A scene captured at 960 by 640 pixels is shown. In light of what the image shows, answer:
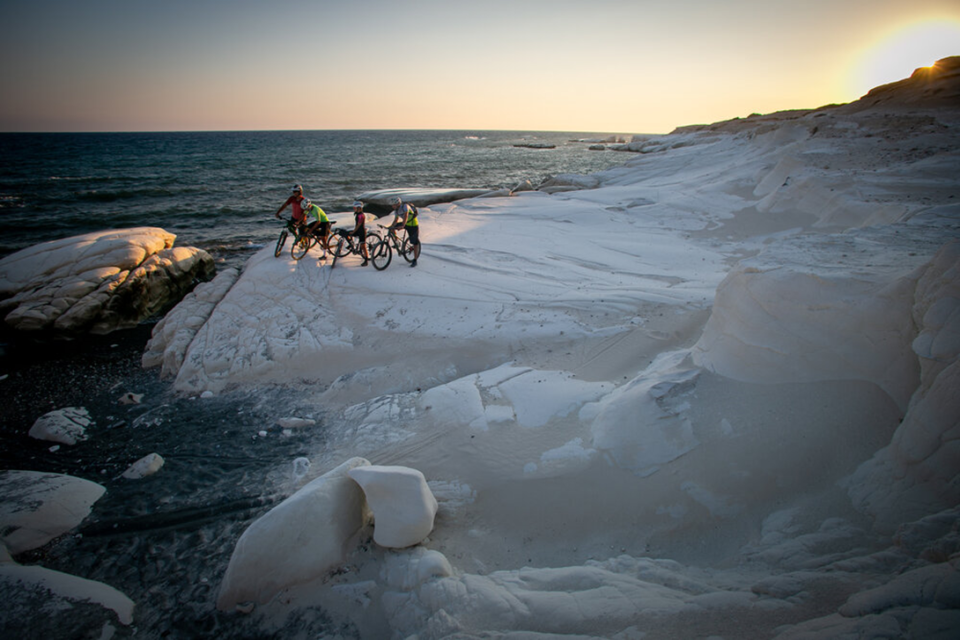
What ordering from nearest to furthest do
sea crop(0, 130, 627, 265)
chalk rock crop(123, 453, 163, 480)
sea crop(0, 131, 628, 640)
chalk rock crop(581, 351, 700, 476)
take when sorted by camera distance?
sea crop(0, 131, 628, 640)
chalk rock crop(581, 351, 700, 476)
chalk rock crop(123, 453, 163, 480)
sea crop(0, 130, 627, 265)

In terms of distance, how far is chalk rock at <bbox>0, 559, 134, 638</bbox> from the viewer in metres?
2.79

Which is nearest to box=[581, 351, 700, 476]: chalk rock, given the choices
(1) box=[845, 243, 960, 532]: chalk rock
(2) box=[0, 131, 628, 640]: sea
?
(1) box=[845, 243, 960, 532]: chalk rock

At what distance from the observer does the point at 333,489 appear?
11.2 feet

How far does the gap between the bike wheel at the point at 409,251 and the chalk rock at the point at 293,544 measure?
20.5 feet

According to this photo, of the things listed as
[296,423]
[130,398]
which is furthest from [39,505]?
[130,398]

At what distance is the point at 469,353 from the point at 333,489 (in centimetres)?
315

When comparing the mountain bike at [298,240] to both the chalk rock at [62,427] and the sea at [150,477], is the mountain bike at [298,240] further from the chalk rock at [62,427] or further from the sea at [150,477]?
the chalk rock at [62,427]

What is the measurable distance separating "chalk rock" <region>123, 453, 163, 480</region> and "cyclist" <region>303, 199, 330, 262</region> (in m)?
5.28

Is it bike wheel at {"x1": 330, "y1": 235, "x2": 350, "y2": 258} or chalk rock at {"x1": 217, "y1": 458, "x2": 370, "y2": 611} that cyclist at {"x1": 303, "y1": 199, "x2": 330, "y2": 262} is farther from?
chalk rock at {"x1": 217, "y1": 458, "x2": 370, "y2": 611}

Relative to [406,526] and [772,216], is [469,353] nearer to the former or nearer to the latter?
[406,526]

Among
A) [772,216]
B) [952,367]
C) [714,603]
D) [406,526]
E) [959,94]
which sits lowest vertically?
[406,526]

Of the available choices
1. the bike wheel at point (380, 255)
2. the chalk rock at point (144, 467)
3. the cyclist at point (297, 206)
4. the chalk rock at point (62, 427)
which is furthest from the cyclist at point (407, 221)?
the chalk rock at point (62, 427)

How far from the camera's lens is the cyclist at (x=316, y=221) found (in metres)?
8.98

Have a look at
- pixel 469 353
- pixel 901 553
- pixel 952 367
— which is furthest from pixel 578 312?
pixel 901 553
